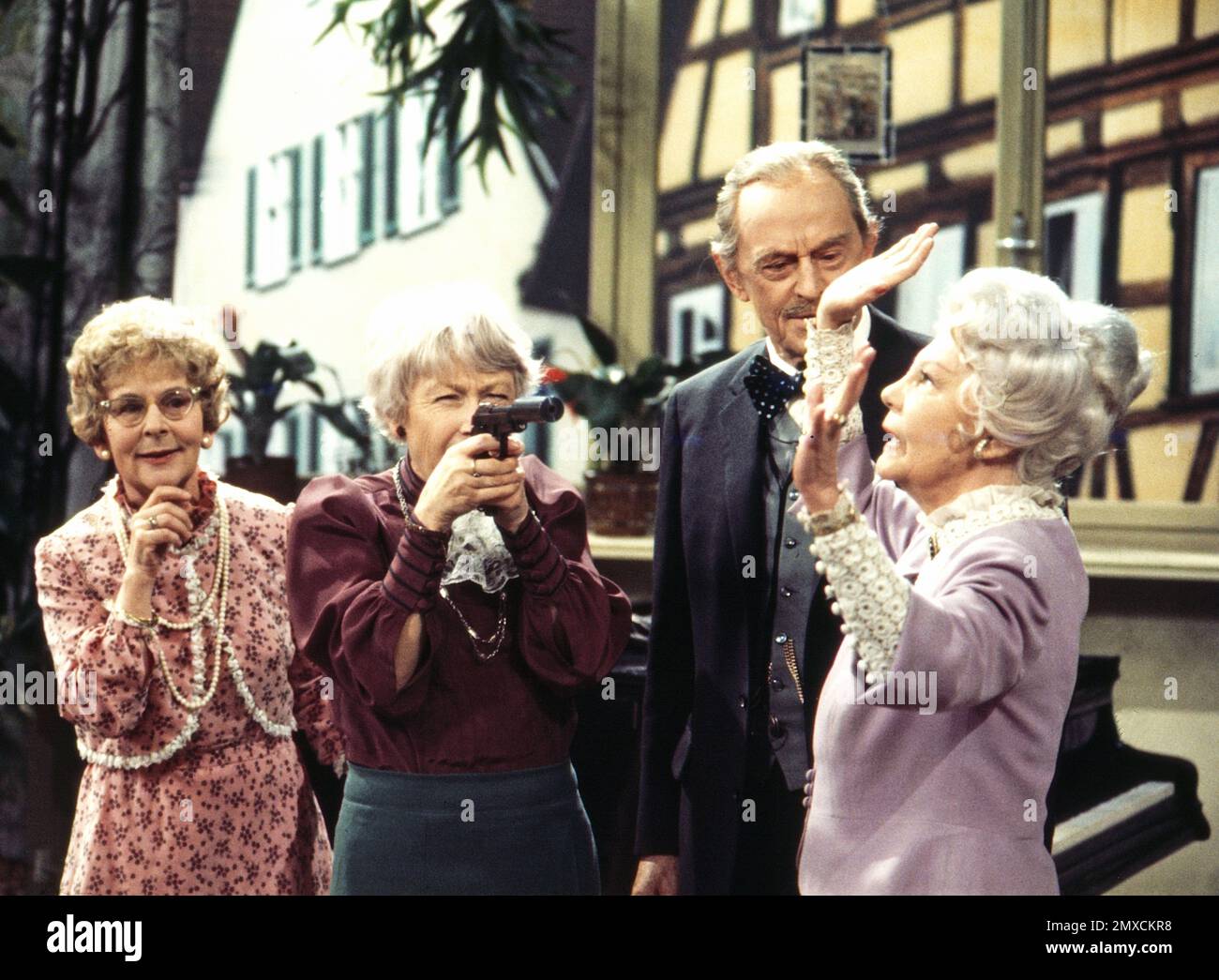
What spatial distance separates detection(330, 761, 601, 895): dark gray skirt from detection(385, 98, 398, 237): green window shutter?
2.20 m

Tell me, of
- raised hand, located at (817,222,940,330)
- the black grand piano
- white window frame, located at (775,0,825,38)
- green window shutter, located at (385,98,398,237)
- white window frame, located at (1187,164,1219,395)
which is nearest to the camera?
raised hand, located at (817,222,940,330)

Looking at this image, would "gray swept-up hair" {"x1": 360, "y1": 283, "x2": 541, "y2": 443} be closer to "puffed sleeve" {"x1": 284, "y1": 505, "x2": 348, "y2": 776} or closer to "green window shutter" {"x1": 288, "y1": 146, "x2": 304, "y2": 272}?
"puffed sleeve" {"x1": 284, "y1": 505, "x2": 348, "y2": 776}

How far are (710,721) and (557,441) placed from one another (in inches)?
74.5

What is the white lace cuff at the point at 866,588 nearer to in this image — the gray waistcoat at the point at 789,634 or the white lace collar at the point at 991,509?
the white lace collar at the point at 991,509

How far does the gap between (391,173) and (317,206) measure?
21cm

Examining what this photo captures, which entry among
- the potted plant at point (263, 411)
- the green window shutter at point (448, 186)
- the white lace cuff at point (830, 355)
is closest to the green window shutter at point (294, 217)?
the green window shutter at point (448, 186)

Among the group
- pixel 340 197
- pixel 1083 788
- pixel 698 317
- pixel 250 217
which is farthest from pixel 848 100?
pixel 1083 788

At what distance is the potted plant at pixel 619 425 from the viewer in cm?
336

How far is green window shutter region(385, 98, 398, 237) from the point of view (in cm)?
376

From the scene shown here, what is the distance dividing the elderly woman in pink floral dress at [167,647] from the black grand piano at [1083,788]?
742 mm

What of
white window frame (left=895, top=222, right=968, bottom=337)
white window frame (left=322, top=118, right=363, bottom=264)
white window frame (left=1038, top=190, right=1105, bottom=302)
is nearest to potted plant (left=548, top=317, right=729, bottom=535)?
white window frame (left=895, top=222, right=968, bottom=337)

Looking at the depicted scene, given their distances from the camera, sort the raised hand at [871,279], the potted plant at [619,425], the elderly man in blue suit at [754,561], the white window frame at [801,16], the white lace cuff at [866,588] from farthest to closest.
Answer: the white window frame at [801,16], the potted plant at [619,425], the elderly man in blue suit at [754,561], the raised hand at [871,279], the white lace cuff at [866,588]

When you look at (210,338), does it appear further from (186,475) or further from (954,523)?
(954,523)

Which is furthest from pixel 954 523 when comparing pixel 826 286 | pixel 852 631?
pixel 826 286
